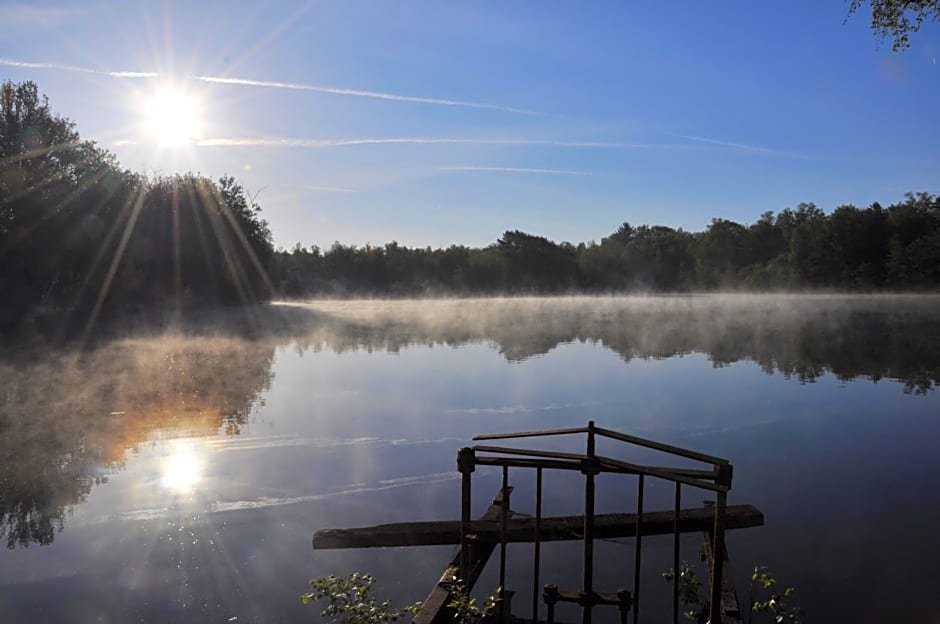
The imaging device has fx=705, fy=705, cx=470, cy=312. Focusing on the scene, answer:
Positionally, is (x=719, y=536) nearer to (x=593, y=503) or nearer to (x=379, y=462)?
(x=593, y=503)

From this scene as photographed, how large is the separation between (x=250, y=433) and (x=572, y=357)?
1450 centimetres

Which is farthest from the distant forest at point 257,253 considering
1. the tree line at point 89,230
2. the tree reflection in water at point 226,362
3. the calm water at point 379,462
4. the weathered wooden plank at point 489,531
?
the weathered wooden plank at point 489,531

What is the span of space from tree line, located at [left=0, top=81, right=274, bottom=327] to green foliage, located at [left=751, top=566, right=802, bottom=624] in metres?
35.9

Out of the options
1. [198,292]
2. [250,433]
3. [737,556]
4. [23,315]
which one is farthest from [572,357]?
[198,292]

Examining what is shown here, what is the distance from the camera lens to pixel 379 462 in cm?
1112

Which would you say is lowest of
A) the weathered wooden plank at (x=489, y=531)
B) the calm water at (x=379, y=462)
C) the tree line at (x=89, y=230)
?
the calm water at (x=379, y=462)

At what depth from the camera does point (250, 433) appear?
525 inches

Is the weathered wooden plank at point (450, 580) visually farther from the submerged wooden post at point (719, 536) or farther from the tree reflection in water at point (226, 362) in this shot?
the tree reflection in water at point (226, 362)

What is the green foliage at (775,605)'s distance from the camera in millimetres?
5512

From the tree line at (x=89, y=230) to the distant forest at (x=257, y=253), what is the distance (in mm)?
79

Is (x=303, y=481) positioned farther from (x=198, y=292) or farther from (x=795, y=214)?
(x=795, y=214)

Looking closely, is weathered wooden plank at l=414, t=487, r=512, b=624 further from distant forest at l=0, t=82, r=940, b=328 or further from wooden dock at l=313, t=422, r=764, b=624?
distant forest at l=0, t=82, r=940, b=328

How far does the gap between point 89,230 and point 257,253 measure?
70.0 feet

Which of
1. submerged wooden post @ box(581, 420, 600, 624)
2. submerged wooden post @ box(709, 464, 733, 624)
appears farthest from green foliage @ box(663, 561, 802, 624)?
submerged wooden post @ box(581, 420, 600, 624)
